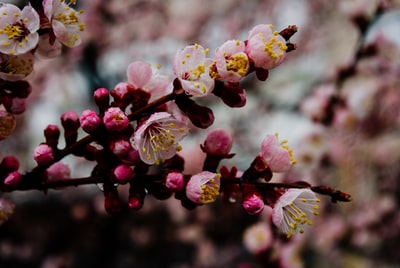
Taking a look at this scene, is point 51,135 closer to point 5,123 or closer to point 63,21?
point 5,123

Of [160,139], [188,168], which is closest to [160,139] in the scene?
[160,139]

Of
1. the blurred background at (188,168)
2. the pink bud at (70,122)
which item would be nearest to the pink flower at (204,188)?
the pink bud at (70,122)

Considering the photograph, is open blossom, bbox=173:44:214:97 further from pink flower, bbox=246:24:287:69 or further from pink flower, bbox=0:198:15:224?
pink flower, bbox=0:198:15:224

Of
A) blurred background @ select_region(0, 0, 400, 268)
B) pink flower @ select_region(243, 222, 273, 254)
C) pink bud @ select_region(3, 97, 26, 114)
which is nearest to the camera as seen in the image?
pink bud @ select_region(3, 97, 26, 114)

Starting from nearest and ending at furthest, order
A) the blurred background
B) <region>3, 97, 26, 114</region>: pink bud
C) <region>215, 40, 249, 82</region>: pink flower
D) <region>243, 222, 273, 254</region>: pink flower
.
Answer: <region>215, 40, 249, 82</region>: pink flower
<region>3, 97, 26, 114</region>: pink bud
<region>243, 222, 273, 254</region>: pink flower
the blurred background

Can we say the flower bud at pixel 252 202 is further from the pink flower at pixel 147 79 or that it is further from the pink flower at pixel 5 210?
the pink flower at pixel 5 210

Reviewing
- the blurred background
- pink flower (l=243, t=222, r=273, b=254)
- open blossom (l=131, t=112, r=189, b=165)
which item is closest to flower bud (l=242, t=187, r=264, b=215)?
open blossom (l=131, t=112, r=189, b=165)

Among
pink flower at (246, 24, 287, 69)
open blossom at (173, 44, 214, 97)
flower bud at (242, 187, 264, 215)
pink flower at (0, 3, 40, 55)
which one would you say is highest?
pink flower at (246, 24, 287, 69)
